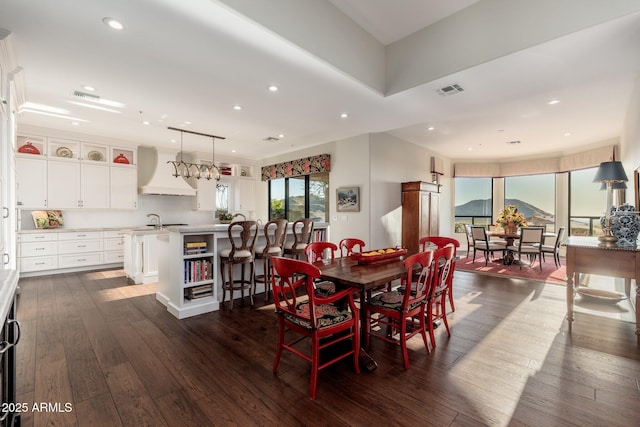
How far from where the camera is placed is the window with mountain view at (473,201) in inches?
362

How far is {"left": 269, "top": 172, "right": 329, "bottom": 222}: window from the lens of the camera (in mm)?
6977

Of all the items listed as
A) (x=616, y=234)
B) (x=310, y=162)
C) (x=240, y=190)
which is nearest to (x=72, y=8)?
(x=310, y=162)

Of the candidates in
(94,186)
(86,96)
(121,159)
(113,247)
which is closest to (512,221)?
(86,96)

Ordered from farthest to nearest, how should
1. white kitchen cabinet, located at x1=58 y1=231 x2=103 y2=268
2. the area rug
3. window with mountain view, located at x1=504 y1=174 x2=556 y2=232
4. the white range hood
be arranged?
window with mountain view, located at x1=504 y1=174 x2=556 y2=232
the white range hood
white kitchen cabinet, located at x1=58 y1=231 x2=103 y2=268
the area rug

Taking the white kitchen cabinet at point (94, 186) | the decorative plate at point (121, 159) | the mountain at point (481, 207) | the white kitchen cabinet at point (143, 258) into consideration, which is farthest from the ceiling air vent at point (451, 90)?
the white kitchen cabinet at point (94, 186)

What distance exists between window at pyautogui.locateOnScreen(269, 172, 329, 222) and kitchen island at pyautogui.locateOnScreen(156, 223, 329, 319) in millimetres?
3380

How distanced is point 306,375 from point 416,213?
472 centimetres

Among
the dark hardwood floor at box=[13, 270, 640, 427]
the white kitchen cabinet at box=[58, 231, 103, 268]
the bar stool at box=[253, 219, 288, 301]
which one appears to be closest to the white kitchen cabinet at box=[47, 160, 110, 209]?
the white kitchen cabinet at box=[58, 231, 103, 268]

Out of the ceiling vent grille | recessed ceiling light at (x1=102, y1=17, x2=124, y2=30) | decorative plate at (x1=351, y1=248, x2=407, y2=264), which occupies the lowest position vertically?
decorative plate at (x1=351, y1=248, x2=407, y2=264)

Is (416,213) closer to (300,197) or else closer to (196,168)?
(300,197)

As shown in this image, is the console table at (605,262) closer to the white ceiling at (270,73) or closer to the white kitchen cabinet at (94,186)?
the white ceiling at (270,73)

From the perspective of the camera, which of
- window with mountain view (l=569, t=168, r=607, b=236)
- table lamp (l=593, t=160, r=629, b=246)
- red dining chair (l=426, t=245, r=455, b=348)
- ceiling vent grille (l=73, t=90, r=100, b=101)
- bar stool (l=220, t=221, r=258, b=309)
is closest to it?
red dining chair (l=426, t=245, r=455, b=348)

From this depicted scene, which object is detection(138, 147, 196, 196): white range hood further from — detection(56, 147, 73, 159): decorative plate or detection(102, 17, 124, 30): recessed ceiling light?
detection(102, 17, 124, 30): recessed ceiling light

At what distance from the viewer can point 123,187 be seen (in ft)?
21.7
